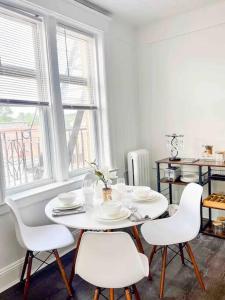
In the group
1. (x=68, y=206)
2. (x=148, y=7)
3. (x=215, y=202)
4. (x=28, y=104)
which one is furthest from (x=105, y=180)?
(x=148, y=7)

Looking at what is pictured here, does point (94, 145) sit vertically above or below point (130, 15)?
below

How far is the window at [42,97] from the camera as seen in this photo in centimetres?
235

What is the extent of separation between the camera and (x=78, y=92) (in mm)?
3023

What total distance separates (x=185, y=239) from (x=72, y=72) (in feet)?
6.87

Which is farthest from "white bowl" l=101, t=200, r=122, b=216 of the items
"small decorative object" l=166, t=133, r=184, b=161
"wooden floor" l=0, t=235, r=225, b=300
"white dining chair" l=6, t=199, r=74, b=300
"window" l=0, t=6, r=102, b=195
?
"small decorative object" l=166, t=133, r=184, b=161

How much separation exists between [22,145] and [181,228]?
Answer: 165 centimetres

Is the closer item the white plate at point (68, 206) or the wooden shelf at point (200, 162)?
the white plate at point (68, 206)

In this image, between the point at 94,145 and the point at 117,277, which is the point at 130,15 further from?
the point at 117,277

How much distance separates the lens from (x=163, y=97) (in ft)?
12.0

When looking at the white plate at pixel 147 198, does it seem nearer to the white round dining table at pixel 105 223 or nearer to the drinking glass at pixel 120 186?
the white round dining table at pixel 105 223

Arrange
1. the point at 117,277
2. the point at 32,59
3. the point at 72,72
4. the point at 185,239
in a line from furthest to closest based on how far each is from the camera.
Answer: the point at 72,72 → the point at 32,59 → the point at 185,239 → the point at 117,277

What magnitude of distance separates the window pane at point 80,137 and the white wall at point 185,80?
988 mm

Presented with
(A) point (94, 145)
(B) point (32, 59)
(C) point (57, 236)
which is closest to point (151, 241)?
(C) point (57, 236)

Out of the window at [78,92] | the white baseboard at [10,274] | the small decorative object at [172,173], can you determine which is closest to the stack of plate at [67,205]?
the white baseboard at [10,274]
